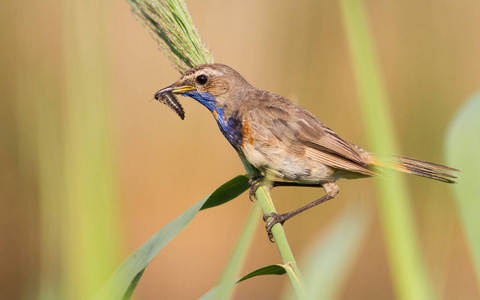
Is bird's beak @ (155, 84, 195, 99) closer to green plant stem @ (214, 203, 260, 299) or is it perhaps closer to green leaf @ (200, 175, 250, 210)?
green leaf @ (200, 175, 250, 210)

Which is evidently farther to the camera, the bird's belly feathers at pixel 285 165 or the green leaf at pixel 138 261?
the bird's belly feathers at pixel 285 165

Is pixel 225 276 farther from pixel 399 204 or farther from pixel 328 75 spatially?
pixel 328 75

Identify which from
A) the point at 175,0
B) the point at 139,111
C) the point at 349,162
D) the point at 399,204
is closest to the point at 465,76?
the point at 349,162

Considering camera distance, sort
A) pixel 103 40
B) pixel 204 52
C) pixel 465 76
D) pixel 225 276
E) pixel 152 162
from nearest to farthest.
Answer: pixel 103 40
pixel 225 276
pixel 204 52
pixel 465 76
pixel 152 162

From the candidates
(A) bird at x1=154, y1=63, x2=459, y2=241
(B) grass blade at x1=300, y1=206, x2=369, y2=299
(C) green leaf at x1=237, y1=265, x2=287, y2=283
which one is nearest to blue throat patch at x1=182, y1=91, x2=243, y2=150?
(A) bird at x1=154, y1=63, x2=459, y2=241

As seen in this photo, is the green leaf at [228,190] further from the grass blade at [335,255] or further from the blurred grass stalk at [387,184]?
the blurred grass stalk at [387,184]

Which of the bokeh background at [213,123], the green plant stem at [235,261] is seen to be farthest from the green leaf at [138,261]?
the bokeh background at [213,123]
